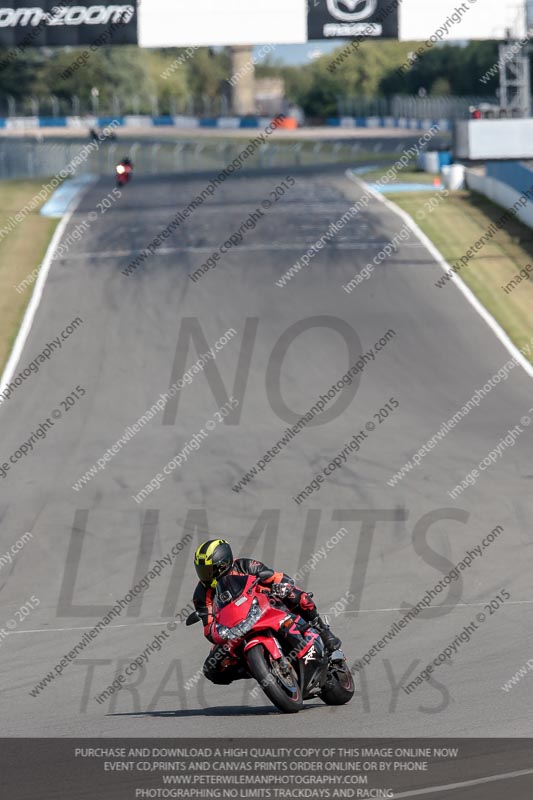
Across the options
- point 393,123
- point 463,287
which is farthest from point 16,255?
point 393,123

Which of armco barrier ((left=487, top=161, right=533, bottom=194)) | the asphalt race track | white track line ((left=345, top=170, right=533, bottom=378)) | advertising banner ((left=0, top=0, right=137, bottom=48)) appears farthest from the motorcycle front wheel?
advertising banner ((left=0, top=0, right=137, bottom=48))

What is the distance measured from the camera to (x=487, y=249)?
30.4 meters

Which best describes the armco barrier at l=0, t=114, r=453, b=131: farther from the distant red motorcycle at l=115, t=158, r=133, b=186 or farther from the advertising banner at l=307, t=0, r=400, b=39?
the distant red motorcycle at l=115, t=158, r=133, b=186

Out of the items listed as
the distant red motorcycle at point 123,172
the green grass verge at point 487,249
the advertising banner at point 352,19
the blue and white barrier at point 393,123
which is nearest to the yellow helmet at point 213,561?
the green grass verge at point 487,249

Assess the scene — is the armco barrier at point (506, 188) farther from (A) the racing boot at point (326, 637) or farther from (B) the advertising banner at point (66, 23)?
(A) the racing boot at point (326, 637)

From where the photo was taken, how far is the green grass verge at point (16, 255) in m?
25.5

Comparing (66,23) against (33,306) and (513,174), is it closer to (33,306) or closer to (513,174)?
(513,174)

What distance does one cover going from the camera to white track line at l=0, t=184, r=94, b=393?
74.5 feet

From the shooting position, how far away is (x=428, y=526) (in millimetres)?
14344

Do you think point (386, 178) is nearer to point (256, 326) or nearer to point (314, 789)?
point (256, 326)

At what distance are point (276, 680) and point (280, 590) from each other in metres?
0.71

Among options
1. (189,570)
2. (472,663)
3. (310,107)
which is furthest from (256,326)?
(310,107)

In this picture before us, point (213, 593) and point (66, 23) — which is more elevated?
point (66, 23)

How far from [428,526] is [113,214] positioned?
23.5 m
